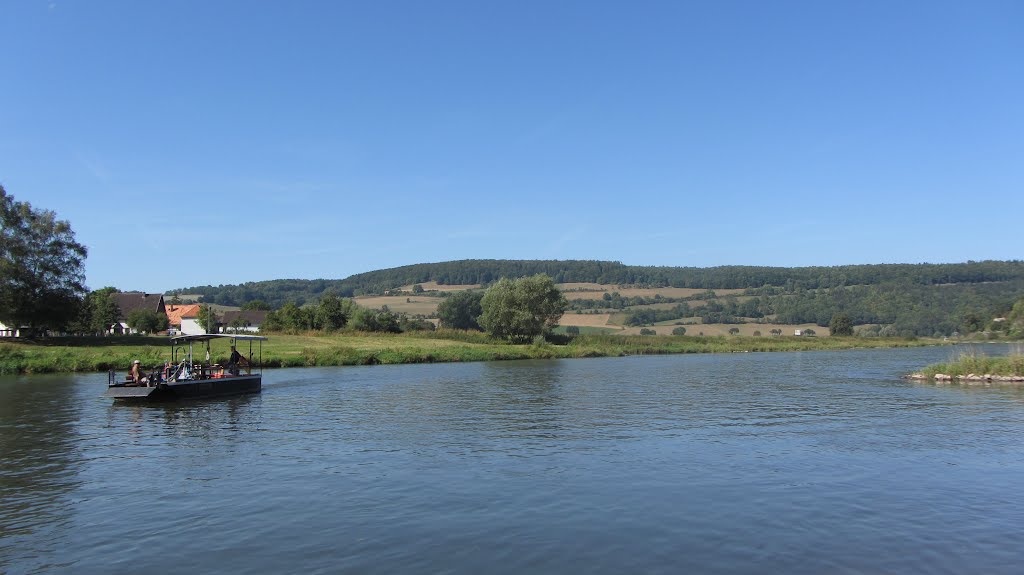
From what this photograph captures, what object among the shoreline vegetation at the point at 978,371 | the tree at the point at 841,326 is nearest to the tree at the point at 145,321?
the shoreline vegetation at the point at 978,371

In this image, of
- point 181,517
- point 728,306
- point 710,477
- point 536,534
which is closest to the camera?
point 536,534

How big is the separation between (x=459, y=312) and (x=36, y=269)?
6962cm

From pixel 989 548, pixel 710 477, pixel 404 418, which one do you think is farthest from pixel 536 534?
pixel 404 418

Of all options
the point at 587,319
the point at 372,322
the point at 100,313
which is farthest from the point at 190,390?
the point at 587,319

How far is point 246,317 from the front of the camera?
484ft

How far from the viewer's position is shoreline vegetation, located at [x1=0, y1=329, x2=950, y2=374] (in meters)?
52.1

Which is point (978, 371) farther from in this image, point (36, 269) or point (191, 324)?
point (191, 324)

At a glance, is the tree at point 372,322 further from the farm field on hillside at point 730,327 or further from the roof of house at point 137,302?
the roof of house at point 137,302

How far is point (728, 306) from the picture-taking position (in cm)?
15200

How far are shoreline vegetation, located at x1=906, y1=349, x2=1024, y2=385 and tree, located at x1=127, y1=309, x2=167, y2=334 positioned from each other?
336 feet

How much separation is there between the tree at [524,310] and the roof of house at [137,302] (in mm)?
63991

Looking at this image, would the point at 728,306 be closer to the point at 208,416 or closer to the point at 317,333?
the point at 317,333

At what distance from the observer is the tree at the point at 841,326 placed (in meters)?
124

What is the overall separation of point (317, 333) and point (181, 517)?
79349mm
